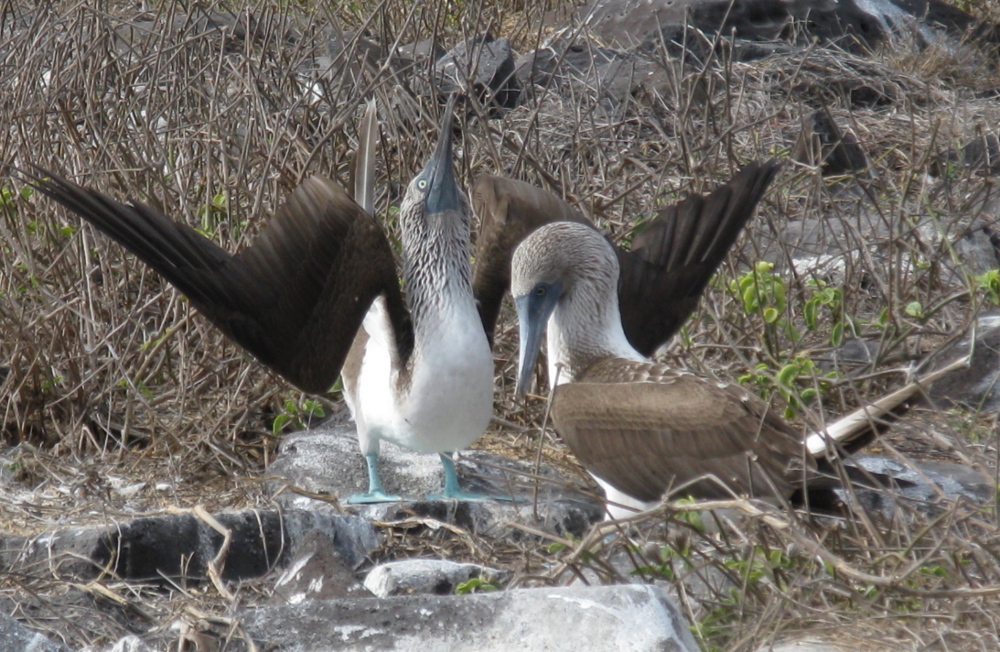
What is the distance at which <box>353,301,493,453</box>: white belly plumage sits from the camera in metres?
4.02

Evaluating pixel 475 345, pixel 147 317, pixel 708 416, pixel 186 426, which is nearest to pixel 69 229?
pixel 147 317

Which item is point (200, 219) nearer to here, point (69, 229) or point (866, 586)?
point (69, 229)

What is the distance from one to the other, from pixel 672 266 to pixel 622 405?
42.0 inches

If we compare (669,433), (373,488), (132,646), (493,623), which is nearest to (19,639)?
(132,646)

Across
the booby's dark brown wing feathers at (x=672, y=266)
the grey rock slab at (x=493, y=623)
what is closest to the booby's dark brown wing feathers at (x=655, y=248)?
the booby's dark brown wing feathers at (x=672, y=266)

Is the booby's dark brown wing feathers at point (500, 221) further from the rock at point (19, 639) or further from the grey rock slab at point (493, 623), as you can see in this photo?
the grey rock slab at point (493, 623)

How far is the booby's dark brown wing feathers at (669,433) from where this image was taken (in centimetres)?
348

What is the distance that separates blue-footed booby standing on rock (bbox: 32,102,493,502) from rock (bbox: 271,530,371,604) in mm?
833

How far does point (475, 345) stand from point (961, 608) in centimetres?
187

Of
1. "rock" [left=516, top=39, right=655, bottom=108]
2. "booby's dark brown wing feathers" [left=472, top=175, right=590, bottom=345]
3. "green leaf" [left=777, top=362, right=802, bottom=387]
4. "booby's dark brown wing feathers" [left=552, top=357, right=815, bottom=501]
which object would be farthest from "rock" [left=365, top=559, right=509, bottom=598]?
"rock" [left=516, top=39, right=655, bottom=108]

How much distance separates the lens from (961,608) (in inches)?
99.5

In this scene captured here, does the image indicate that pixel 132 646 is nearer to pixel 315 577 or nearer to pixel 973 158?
pixel 315 577

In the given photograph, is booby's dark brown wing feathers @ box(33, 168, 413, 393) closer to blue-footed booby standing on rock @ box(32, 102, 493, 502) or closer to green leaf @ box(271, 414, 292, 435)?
blue-footed booby standing on rock @ box(32, 102, 493, 502)

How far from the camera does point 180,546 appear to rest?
146 inches
